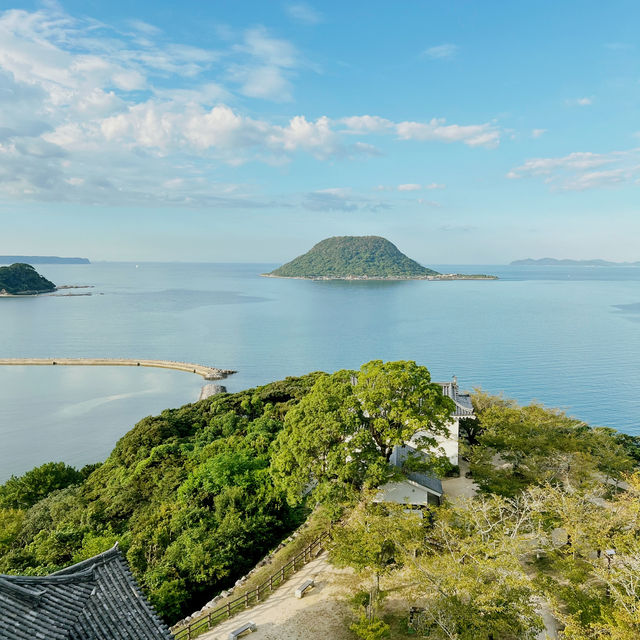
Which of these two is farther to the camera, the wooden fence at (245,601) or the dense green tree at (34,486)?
the dense green tree at (34,486)

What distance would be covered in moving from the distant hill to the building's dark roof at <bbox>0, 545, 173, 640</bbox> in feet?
543

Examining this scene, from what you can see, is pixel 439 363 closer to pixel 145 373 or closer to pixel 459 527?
pixel 145 373

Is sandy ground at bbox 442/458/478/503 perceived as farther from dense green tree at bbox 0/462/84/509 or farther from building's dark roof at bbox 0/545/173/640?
dense green tree at bbox 0/462/84/509

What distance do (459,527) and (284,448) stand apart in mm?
7173

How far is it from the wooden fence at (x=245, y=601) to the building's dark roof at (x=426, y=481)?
16.2ft

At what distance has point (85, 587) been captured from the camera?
8.87 meters

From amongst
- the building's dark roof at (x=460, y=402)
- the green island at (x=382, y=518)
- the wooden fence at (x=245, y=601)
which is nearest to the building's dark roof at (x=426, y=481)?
the green island at (x=382, y=518)

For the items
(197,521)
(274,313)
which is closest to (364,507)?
(197,521)

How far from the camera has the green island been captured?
11516mm

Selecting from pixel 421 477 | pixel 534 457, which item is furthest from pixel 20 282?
pixel 534 457

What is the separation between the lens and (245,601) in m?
14.0

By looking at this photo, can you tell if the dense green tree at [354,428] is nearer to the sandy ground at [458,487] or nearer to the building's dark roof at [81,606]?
the sandy ground at [458,487]

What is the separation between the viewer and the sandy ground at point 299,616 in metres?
12.7

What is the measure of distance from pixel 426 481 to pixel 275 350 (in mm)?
55186
